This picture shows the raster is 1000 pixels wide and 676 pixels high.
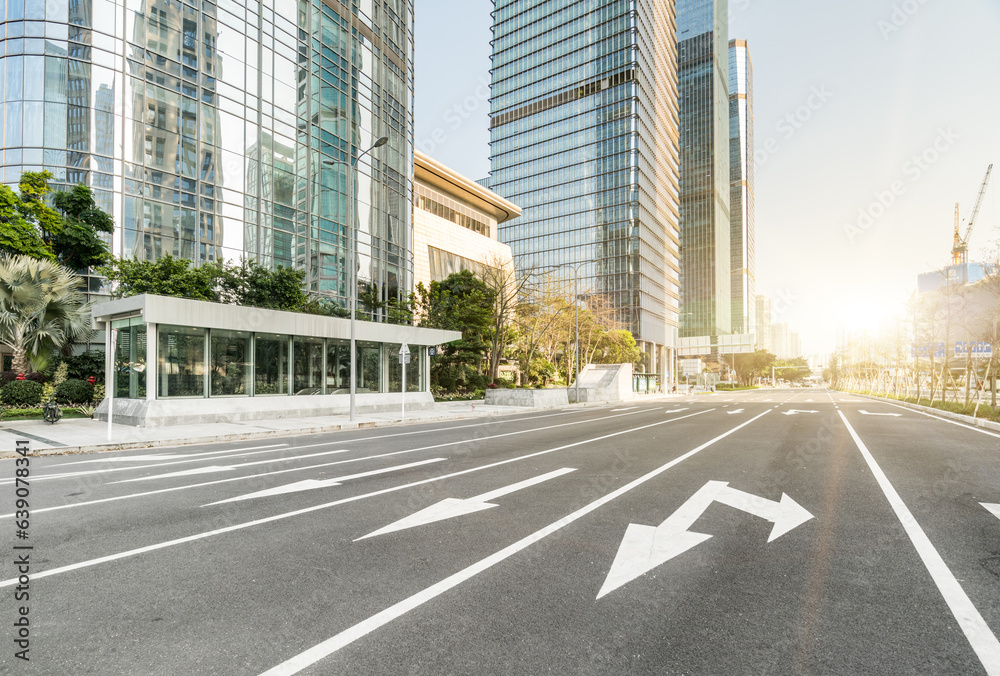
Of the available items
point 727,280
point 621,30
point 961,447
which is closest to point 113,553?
point 961,447

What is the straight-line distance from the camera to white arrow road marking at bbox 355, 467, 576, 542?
544cm

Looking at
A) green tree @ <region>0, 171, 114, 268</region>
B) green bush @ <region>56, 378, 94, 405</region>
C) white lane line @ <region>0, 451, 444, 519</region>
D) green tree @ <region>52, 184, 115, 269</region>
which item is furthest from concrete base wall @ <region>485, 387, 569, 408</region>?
green tree @ <region>0, 171, 114, 268</region>

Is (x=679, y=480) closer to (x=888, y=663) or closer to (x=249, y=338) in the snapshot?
(x=888, y=663)

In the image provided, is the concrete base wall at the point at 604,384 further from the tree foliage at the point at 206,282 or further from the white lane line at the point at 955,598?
the white lane line at the point at 955,598

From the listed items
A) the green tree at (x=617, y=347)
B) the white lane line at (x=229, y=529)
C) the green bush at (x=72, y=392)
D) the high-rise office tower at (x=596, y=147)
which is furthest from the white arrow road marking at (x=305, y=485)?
the high-rise office tower at (x=596, y=147)

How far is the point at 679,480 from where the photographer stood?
792 cm

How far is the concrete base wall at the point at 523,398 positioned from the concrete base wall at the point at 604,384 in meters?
5.20

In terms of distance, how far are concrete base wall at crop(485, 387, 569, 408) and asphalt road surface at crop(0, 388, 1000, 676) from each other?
2359 cm

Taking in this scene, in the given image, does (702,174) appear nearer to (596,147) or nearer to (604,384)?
(596,147)

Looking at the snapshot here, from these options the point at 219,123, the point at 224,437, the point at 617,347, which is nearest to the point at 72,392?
the point at 224,437

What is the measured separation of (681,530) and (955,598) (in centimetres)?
214

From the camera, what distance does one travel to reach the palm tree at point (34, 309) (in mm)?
19344

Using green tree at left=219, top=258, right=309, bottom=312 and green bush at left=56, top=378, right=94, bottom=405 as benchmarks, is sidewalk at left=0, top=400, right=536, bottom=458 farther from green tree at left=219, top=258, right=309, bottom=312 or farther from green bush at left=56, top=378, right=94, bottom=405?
green tree at left=219, top=258, right=309, bottom=312

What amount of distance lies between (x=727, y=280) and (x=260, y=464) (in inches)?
6999
